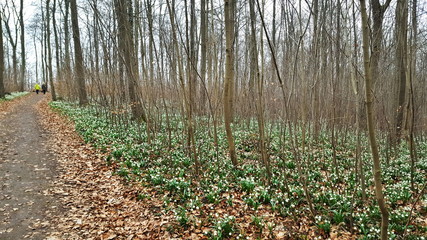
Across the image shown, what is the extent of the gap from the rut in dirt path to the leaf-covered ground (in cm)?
31

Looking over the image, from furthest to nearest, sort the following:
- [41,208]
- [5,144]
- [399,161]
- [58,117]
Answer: [58,117]
[5,144]
[399,161]
[41,208]

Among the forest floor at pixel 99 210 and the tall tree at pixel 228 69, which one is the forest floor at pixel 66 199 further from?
the tall tree at pixel 228 69

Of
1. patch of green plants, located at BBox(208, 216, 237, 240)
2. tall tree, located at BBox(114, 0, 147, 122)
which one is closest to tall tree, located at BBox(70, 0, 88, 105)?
tall tree, located at BBox(114, 0, 147, 122)

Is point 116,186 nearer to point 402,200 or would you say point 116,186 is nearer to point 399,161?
point 402,200

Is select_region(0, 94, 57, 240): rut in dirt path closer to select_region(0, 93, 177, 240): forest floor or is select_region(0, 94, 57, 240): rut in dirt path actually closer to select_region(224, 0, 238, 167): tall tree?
select_region(0, 93, 177, 240): forest floor

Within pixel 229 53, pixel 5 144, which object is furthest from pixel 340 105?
pixel 5 144

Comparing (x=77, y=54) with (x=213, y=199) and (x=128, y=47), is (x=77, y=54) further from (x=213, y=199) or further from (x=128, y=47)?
(x=213, y=199)

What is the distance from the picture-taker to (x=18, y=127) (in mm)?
10359

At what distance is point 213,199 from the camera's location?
4.59 m

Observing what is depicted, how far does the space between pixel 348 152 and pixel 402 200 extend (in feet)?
12.7

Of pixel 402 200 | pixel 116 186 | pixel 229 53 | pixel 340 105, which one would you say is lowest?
pixel 402 200

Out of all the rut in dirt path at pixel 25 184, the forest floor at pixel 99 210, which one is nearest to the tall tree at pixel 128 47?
the forest floor at pixel 99 210

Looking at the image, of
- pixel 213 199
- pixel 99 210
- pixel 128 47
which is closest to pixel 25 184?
pixel 99 210

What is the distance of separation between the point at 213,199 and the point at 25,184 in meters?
4.06
